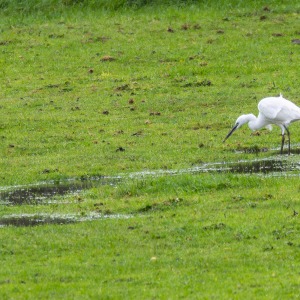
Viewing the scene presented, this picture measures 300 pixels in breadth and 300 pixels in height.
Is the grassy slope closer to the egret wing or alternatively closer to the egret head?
the egret head

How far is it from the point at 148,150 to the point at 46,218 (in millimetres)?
5350

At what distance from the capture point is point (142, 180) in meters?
15.0

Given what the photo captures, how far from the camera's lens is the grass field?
1035 centimetres

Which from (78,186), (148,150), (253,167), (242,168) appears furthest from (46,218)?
(148,150)

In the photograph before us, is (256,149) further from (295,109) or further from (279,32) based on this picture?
(279,32)

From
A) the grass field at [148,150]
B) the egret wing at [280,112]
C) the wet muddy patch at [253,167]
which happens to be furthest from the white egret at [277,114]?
the wet muddy patch at [253,167]

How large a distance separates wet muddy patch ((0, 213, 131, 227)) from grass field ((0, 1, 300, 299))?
0.20 feet

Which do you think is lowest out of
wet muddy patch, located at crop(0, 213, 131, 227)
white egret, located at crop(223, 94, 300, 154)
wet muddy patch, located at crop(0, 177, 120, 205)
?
wet muddy patch, located at crop(0, 177, 120, 205)

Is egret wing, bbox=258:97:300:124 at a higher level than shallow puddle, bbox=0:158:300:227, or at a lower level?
higher

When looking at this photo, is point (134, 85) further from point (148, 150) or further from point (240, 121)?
point (148, 150)

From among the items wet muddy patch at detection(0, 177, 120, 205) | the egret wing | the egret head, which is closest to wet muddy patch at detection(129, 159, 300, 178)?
wet muddy patch at detection(0, 177, 120, 205)

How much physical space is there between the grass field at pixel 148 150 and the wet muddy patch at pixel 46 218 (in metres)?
0.06

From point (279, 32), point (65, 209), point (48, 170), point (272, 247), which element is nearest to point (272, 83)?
point (279, 32)

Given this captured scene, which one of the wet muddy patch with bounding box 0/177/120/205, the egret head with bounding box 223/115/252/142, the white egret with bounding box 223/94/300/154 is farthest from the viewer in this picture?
the egret head with bounding box 223/115/252/142
